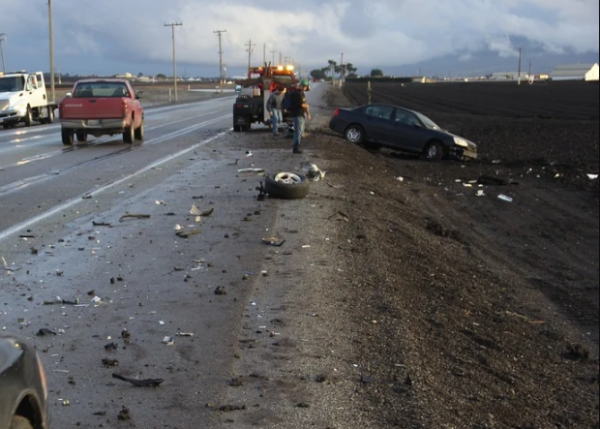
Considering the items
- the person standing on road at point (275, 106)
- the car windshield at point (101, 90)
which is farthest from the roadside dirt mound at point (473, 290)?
the car windshield at point (101, 90)

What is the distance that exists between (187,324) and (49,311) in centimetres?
123

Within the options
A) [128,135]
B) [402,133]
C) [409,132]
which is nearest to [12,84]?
[128,135]

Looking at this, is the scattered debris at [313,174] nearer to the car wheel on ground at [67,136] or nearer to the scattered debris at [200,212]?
the scattered debris at [200,212]

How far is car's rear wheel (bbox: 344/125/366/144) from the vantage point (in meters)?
25.3

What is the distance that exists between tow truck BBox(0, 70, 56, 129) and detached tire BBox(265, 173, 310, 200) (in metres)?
23.6

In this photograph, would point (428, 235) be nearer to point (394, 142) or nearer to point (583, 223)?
point (583, 223)

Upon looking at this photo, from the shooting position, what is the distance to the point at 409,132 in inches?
947

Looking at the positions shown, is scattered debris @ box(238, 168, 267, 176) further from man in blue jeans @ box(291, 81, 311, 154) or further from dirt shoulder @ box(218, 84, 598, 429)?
man in blue jeans @ box(291, 81, 311, 154)

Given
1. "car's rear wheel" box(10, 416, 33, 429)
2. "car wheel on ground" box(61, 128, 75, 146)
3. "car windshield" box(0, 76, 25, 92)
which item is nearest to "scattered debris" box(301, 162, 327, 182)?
"car wheel on ground" box(61, 128, 75, 146)

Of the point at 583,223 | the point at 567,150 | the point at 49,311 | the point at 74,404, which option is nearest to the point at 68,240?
the point at 49,311

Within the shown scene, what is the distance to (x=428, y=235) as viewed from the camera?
13445 mm

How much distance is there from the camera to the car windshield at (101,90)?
23209 millimetres

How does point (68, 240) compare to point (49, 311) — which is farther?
point (68, 240)

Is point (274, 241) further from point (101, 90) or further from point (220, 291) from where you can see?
point (101, 90)
